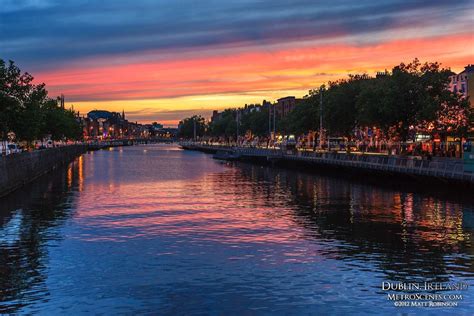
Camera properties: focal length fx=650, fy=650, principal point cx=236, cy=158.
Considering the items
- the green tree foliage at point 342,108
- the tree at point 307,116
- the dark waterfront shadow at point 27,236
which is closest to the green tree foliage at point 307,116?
the tree at point 307,116

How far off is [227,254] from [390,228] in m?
14.1

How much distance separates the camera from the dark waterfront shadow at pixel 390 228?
100 ft

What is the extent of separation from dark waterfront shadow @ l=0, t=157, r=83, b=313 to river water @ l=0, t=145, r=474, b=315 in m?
0.08

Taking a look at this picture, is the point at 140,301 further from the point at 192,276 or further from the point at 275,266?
the point at 275,266

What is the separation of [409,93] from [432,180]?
23.4 meters

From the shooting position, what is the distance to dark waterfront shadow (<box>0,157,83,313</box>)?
25375 mm

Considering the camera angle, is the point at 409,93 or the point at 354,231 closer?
the point at 354,231

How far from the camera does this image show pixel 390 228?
42562 millimetres

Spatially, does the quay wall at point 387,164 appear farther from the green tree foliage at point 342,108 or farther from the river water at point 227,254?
the green tree foliage at point 342,108

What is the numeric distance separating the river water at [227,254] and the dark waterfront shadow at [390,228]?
3.6 inches

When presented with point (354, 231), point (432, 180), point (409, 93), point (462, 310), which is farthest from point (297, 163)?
point (462, 310)

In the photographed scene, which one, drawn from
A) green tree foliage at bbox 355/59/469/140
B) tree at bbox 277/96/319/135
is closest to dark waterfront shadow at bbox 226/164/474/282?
green tree foliage at bbox 355/59/469/140

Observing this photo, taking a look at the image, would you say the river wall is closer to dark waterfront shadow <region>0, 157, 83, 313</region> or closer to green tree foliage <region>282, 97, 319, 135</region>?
dark waterfront shadow <region>0, 157, 83, 313</region>

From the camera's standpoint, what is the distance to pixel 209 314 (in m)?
22.7
